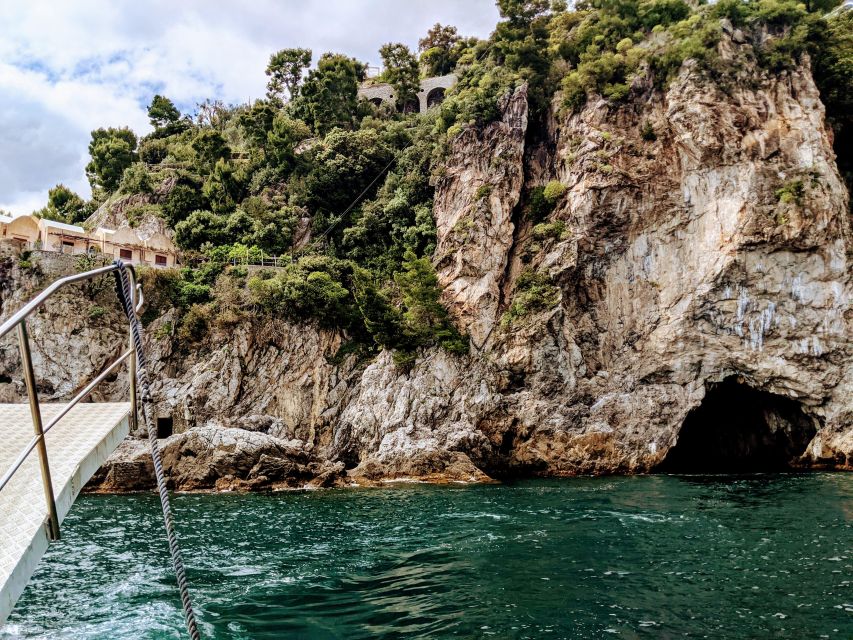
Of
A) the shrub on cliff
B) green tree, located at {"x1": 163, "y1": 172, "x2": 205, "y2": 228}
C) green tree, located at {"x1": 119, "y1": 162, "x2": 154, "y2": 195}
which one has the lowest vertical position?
the shrub on cliff

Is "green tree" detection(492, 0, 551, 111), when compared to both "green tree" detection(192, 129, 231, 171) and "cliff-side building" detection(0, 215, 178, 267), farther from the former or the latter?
"cliff-side building" detection(0, 215, 178, 267)

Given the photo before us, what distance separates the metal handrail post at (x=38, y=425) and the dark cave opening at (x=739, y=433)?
26.1 metres

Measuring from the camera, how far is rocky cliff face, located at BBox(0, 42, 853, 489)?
2498 cm

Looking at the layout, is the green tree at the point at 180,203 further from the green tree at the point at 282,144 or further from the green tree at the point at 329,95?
the green tree at the point at 329,95

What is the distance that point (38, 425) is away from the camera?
4156mm

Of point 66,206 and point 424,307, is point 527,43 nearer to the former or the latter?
point 424,307

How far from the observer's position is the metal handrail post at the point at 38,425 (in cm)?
396

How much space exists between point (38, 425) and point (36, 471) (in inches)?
46.2

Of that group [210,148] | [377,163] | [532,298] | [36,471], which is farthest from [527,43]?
[36,471]

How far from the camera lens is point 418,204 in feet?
120

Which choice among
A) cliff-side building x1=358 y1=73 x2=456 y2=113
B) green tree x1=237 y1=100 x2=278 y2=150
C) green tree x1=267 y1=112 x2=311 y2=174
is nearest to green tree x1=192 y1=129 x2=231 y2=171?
green tree x1=237 y1=100 x2=278 y2=150

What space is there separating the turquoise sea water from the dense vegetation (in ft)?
45.7

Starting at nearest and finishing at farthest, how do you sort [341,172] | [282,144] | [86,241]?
1. [86,241]
2. [341,172]
3. [282,144]

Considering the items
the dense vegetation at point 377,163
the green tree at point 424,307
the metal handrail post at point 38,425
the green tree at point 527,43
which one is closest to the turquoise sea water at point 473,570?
the metal handrail post at point 38,425
